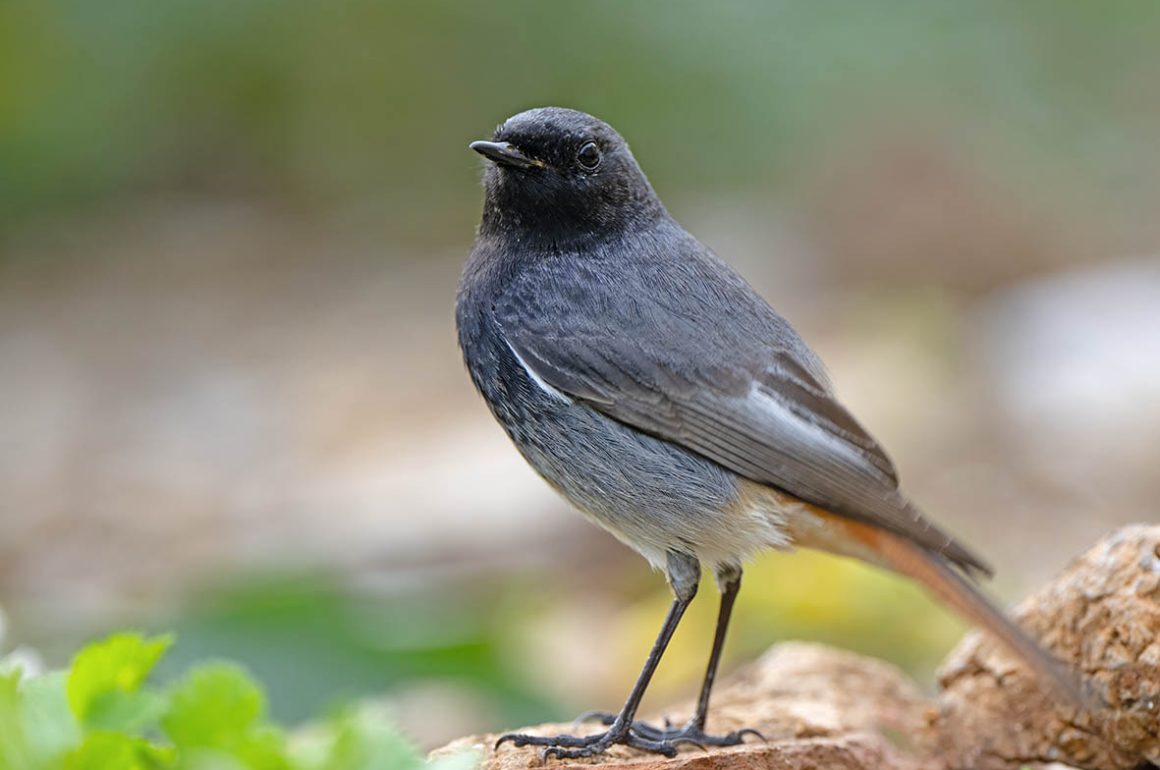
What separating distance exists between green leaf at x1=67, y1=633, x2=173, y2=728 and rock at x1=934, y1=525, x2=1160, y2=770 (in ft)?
8.41

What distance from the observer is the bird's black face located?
4.98 metres

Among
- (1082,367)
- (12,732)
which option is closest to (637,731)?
(12,732)

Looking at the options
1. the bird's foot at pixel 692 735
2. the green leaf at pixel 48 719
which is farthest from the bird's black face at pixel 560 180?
the green leaf at pixel 48 719

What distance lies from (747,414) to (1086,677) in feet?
4.01

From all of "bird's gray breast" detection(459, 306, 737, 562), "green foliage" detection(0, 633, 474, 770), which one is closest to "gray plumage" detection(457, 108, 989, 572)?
"bird's gray breast" detection(459, 306, 737, 562)

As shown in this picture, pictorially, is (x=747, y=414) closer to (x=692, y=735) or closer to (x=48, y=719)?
(x=692, y=735)

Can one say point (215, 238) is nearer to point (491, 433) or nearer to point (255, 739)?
point (491, 433)

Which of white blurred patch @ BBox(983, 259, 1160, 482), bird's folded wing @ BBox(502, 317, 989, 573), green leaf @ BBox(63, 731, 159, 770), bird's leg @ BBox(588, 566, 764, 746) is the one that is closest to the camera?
green leaf @ BBox(63, 731, 159, 770)

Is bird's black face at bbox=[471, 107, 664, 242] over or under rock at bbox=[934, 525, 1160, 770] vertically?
over

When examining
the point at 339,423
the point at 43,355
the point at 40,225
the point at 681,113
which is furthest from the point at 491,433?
the point at 40,225

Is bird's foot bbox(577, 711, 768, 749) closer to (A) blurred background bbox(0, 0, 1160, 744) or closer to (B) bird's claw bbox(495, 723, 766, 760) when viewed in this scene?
(B) bird's claw bbox(495, 723, 766, 760)

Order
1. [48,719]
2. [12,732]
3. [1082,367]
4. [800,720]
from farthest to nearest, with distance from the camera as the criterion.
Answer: [1082,367], [800,720], [48,719], [12,732]

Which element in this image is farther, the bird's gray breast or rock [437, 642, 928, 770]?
the bird's gray breast

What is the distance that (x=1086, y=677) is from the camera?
13.6 ft
